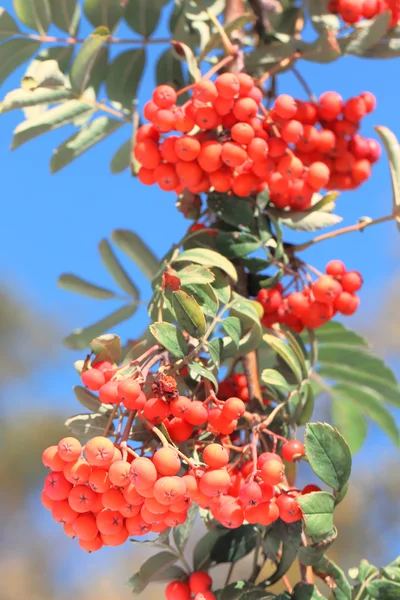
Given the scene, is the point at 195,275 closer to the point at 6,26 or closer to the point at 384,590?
the point at 384,590

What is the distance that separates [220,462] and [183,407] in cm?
10

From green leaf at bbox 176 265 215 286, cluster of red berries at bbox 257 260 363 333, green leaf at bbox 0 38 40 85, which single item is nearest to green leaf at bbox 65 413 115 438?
green leaf at bbox 176 265 215 286

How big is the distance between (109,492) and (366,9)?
1.16m

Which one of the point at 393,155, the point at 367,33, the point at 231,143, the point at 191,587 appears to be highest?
the point at 367,33

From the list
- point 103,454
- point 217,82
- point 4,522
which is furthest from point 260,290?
point 4,522

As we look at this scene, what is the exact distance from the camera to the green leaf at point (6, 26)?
155 cm

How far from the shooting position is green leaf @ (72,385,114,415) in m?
1.09

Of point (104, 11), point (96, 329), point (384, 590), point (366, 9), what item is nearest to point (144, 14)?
point (104, 11)

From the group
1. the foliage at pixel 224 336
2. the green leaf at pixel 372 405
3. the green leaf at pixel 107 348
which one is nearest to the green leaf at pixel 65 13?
the foliage at pixel 224 336

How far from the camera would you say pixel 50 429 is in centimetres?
828

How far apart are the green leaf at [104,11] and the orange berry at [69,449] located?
1.01 metres

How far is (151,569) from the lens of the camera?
1.17 metres

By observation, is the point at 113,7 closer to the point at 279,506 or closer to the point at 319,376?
the point at 319,376

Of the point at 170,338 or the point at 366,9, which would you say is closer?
the point at 170,338
